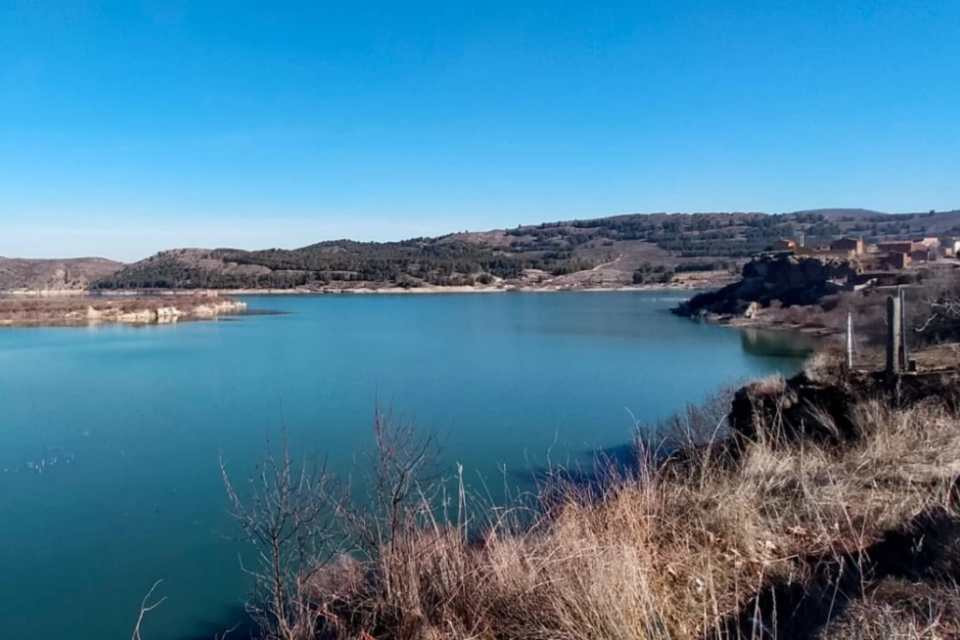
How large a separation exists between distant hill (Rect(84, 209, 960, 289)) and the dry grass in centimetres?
7086

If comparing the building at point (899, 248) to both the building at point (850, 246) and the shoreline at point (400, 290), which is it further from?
the shoreline at point (400, 290)

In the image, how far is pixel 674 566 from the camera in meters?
3.46

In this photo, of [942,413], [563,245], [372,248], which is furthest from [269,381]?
[372,248]

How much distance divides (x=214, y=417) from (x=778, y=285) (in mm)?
35109

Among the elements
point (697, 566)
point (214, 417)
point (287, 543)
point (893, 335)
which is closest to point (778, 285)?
point (214, 417)

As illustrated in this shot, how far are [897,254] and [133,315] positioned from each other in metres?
43.1

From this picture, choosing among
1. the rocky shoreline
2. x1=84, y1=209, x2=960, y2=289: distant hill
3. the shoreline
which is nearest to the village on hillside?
x1=84, y1=209, x2=960, y2=289: distant hill

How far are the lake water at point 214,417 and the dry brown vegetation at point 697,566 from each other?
376 centimetres

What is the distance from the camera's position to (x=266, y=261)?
9444 cm

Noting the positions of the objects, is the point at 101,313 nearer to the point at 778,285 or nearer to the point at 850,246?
the point at 778,285

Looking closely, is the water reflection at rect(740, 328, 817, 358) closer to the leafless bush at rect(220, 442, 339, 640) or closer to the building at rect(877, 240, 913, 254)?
the building at rect(877, 240, 913, 254)

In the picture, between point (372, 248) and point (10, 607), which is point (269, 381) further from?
point (372, 248)

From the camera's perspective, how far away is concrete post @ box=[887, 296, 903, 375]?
7.46 metres

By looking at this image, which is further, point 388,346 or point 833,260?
point 833,260
